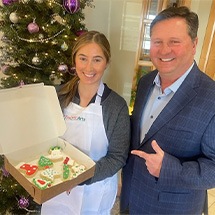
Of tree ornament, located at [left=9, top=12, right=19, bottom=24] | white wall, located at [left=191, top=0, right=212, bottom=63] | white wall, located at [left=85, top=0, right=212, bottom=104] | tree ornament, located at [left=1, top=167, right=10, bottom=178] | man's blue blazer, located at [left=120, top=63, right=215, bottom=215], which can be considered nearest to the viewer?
man's blue blazer, located at [left=120, top=63, right=215, bottom=215]

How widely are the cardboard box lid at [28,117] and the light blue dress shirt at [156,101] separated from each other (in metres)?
0.41

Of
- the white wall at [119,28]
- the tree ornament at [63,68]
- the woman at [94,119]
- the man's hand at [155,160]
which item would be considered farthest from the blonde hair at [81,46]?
the white wall at [119,28]

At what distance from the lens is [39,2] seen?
4.10 feet

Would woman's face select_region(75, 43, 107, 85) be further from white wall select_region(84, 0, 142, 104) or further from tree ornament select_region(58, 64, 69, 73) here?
white wall select_region(84, 0, 142, 104)

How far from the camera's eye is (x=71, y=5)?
→ 1.25 meters

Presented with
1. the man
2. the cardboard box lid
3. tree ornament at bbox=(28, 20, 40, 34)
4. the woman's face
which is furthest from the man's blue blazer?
tree ornament at bbox=(28, 20, 40, 34)

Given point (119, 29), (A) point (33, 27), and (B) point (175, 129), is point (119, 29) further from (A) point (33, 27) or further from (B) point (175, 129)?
(B) point (175, 129)

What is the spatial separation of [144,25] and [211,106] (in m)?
1.63

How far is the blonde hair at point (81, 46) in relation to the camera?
109cm

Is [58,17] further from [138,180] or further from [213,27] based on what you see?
[213,27]

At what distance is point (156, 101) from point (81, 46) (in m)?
0.46

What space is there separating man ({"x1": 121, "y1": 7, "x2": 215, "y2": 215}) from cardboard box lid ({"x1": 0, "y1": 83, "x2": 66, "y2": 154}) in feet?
1.47

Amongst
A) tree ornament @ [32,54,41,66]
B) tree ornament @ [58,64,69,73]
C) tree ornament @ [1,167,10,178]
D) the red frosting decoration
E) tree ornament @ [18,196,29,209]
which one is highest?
tree ornament @ [32,54,41,66]

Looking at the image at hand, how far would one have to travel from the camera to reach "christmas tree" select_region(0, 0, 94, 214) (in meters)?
1.26
